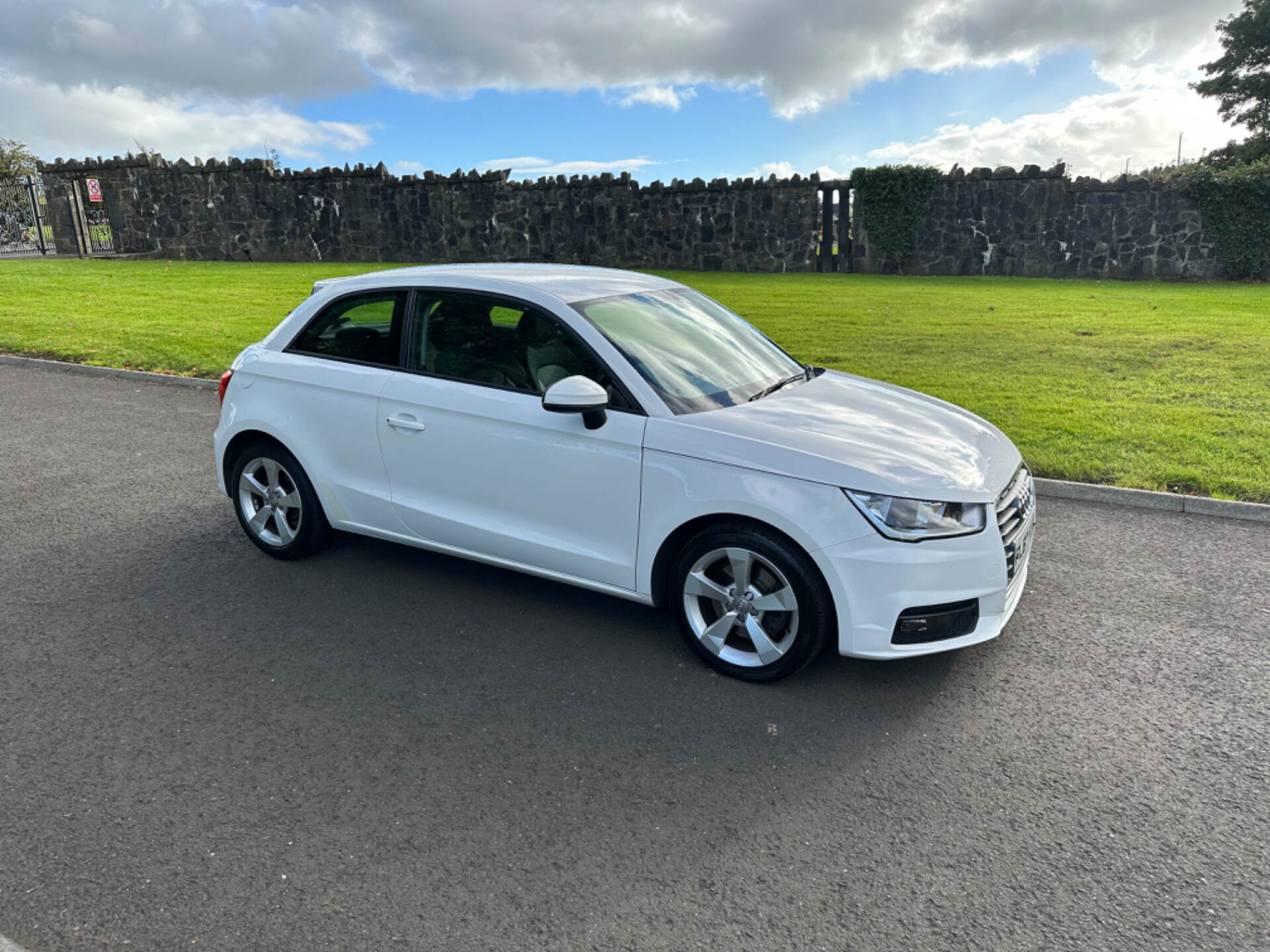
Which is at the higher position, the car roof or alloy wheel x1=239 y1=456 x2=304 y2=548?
the car roof

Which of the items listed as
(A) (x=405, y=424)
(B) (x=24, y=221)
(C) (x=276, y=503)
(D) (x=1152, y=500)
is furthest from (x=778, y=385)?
(B) (x=24, y=221)

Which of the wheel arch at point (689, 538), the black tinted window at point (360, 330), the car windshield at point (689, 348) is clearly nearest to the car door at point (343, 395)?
the black tinted window at point (360, 330)

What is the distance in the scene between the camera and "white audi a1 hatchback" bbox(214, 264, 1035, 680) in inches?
145

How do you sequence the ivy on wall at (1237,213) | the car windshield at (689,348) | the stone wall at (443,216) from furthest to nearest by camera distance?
the stone wall at (443,216)
the ivy on wall at (1237,213)
the car windshield at (689,348)

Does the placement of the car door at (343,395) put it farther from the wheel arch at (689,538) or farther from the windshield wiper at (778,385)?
the windshield wiper at (778,385)

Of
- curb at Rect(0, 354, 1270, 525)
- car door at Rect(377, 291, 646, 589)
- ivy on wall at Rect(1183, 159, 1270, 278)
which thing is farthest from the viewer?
ivy on wall at Rect(1183, 159, 1270, 278)

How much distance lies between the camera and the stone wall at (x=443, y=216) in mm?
25547

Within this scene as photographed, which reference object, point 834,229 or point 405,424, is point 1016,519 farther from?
point 834,229

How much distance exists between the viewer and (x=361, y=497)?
487 centimetres

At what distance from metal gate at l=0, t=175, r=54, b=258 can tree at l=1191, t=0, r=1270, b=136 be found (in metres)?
44.5

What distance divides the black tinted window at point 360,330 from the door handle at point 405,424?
0.32 meters

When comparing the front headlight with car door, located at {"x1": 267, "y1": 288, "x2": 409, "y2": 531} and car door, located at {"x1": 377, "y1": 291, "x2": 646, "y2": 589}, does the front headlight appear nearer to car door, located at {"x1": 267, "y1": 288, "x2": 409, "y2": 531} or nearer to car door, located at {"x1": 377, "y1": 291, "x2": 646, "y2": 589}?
car door, located at {"x1": 377, "y1": 291, "x2": 646, "y2": 589}

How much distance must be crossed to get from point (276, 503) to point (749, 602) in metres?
2.90

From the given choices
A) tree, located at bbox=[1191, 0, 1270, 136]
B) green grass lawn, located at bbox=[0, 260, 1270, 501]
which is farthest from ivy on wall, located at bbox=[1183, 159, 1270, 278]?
tree, located at bbox=[1191, 0, 1270, 136]
